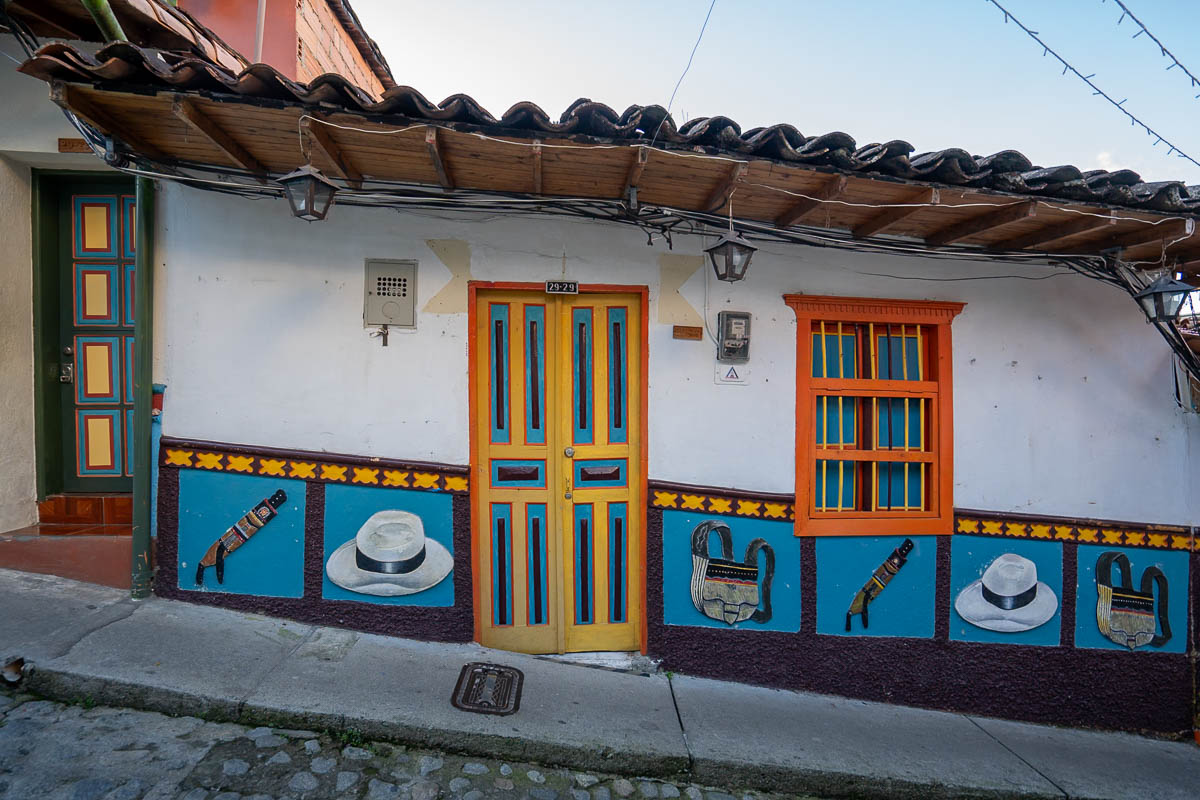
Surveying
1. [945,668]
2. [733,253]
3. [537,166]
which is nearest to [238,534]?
[537,166]

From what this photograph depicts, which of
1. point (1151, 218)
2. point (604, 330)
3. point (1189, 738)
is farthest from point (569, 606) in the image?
point (1189, 738)

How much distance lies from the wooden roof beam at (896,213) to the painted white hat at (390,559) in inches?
137

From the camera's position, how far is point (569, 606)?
162 inches

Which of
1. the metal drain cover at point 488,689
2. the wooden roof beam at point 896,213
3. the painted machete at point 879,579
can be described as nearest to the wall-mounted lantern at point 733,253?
the wooden roof beam at point 896,213

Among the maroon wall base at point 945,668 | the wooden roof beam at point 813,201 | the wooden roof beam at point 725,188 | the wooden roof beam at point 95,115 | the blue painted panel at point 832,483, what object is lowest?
the maroon wall base at point 945,668

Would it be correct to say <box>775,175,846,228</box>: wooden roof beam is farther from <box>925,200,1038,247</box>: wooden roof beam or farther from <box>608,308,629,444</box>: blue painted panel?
<box>608,308,629,444</box>: blue painted panel

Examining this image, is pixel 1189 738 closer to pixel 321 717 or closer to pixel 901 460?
pixel 901 460

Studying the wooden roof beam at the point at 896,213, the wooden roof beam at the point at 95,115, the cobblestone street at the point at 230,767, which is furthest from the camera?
the wooden roof beam at the point at 896,213

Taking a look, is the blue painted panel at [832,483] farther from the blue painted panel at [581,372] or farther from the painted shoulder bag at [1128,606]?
the painted shoulder bag at [1128,606]

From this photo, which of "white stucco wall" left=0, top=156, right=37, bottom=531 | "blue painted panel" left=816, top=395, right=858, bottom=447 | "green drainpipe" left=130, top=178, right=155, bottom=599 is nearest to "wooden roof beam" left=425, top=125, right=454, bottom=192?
"green drainpipe" left=130, top=178, right=155, bottom=599

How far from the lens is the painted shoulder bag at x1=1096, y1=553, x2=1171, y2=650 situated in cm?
443

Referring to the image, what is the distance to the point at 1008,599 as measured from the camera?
434 centimetres

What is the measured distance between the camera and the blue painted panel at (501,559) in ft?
13.2

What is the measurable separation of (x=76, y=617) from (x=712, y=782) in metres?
3.59
